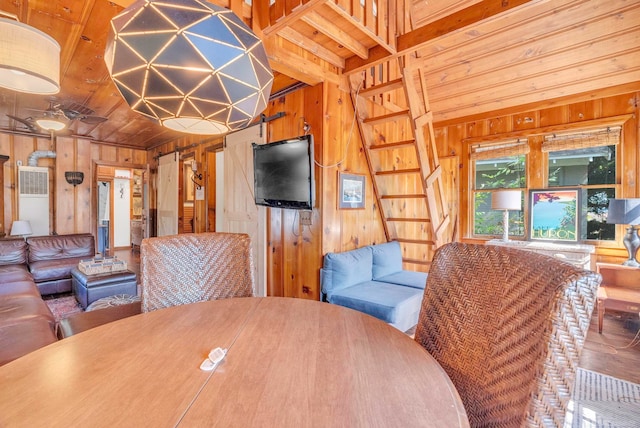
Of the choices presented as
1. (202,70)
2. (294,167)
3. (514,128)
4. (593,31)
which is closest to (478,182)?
(514,128)

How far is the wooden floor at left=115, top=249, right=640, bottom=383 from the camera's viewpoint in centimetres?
221

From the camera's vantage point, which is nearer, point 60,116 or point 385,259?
point 385,259

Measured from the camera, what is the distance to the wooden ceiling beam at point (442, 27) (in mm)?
1935

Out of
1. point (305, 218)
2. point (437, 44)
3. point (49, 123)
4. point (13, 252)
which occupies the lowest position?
point (13, 252)

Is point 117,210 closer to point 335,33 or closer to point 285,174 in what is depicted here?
point 285,174

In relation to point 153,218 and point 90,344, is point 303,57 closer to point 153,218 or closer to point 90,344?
point 90,344

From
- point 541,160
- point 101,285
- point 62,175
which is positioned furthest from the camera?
point 62,175

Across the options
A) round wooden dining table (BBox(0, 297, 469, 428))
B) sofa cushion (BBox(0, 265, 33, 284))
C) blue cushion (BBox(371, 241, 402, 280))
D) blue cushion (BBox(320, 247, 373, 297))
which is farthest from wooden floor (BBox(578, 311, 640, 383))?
sofa cushion (BBox(0, 265, 33, 284))

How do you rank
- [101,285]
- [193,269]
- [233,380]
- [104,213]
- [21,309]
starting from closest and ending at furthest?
1. [233,380]
2. [193,269]
3. [21,309]
4. [101,285]
5. [104,213]

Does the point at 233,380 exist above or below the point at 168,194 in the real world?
below

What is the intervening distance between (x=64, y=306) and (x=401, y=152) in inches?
183

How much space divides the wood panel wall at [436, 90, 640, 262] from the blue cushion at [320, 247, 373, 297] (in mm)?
2628

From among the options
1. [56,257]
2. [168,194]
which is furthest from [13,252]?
[168,194]

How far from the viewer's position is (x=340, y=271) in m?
2.61
